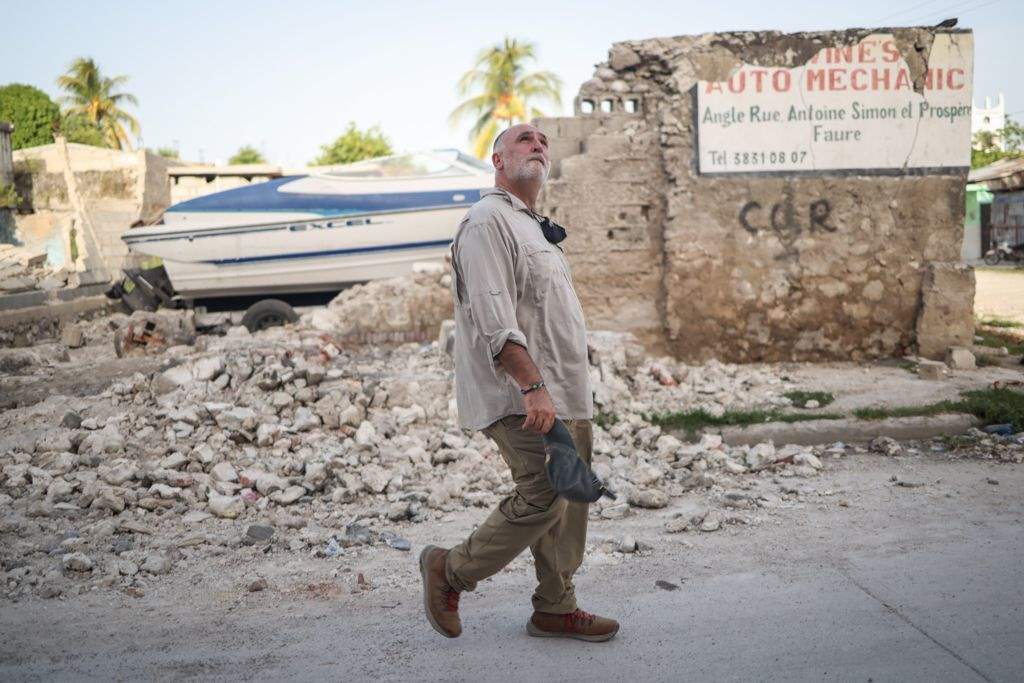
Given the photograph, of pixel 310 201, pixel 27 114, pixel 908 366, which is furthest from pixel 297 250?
pixel 27 114

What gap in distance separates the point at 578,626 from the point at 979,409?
425 centimetres

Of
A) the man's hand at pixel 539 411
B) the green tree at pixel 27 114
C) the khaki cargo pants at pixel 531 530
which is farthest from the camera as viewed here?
the green tree at pixel 27 114

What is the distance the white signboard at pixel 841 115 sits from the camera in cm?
796

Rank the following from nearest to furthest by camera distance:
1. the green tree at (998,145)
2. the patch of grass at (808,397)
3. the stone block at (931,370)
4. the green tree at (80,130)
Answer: the patch of grass at (808,397) < the stone block at (931,370) < the green tree at (80,130) < the green tree at (998,145)

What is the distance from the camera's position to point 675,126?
26.2 ft

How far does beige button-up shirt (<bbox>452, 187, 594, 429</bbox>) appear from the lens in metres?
2.75

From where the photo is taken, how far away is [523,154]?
297 centimetres

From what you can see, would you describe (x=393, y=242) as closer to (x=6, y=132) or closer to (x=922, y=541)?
(x=922, y=541)

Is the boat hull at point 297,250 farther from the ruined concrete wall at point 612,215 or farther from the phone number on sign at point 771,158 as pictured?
the phone number on sign at point 771,158

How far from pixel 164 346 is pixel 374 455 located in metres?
5.56

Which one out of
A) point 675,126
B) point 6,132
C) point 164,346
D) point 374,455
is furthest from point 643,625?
point 6,132

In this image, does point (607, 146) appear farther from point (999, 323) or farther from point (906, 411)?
point (999, 323)

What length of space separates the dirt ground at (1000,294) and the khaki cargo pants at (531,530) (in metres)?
10.00

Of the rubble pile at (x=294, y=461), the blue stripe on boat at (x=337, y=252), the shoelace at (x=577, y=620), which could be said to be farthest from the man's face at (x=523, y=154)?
the blue stripe on boat at (x=337, y=252)
